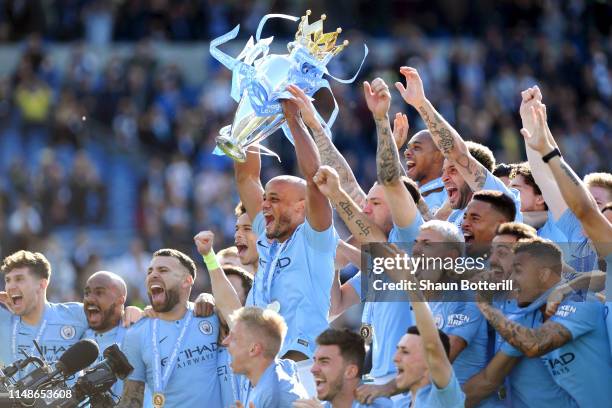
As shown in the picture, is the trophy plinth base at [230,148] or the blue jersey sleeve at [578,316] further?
the trophy plinth base at [230,148]

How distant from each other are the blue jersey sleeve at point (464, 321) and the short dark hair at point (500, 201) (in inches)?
24.9

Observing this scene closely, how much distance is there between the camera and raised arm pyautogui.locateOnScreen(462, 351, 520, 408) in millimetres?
6734

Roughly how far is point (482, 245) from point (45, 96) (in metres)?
14.5

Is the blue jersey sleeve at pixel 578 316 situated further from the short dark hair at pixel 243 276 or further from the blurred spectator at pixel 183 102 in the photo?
Answer: the blurred spectator at pixel 183 102

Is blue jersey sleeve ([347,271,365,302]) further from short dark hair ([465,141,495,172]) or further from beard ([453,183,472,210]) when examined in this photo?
short dark hair ([465,141,495,172])

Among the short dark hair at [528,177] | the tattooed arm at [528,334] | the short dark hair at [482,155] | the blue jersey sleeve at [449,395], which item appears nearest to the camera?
the blue jersey sleeve at [449,395]

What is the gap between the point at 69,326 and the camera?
8438 mm

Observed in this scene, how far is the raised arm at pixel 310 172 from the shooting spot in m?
7.39

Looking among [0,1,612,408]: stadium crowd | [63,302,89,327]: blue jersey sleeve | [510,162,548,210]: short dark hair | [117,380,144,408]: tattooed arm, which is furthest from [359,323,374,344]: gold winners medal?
[63,302,89,327]: blue jersey sleeve

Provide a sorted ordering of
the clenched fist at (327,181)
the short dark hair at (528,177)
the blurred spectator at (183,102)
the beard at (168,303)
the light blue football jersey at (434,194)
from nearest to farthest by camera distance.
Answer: the clenched fist at (327,181), the short dark hair at (528,177), the beard at (168,303), the light blue football jersey at (434,194), the blurred spectator at (183,102)

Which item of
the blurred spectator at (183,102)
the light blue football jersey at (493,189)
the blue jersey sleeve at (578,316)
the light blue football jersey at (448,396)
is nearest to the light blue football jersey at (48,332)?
the light blue football jersey at (493,189)

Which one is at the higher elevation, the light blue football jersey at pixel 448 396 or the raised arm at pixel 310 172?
the raised arm at pixel 310 172

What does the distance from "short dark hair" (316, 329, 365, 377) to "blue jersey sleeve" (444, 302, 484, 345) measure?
45 cm

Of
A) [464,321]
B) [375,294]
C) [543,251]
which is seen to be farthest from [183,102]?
[543,251]
